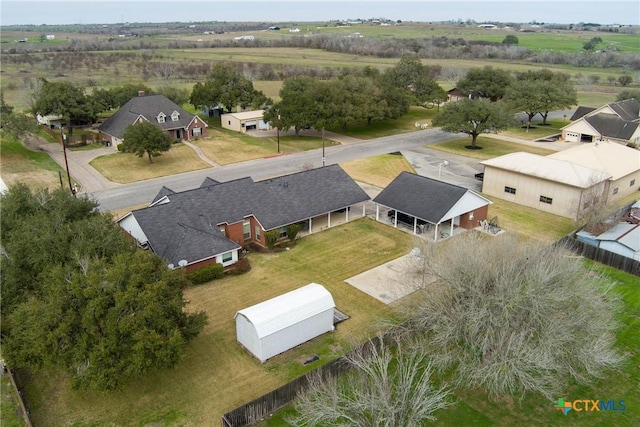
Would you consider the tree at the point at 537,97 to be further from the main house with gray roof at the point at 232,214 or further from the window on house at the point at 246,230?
the window on house at the point at 246,230

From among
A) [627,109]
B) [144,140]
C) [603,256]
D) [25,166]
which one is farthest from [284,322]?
[627,109]

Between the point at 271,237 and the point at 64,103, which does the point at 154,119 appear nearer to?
the point at 64,103

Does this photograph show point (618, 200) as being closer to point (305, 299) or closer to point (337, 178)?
point (337, 178)

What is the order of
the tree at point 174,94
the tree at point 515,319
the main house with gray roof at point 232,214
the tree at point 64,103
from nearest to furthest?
the tree at point 515,319
the main house with gray roof at point 232,214
the tree at point 64,103
the tree at point 174,94

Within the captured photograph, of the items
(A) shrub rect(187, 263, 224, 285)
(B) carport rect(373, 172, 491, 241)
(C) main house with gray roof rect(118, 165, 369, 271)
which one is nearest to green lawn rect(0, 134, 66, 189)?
(C) main house with gray roof rect(118, 165, 369, 271)

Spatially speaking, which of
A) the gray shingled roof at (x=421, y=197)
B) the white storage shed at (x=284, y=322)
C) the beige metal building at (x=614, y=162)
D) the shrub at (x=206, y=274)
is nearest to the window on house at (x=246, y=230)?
the shrub at (x=206, y=274)

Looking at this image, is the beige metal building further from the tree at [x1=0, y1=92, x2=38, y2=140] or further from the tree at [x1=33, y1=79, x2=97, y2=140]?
the tree at [x1=33, y1=79, x2=97, y2=140]
